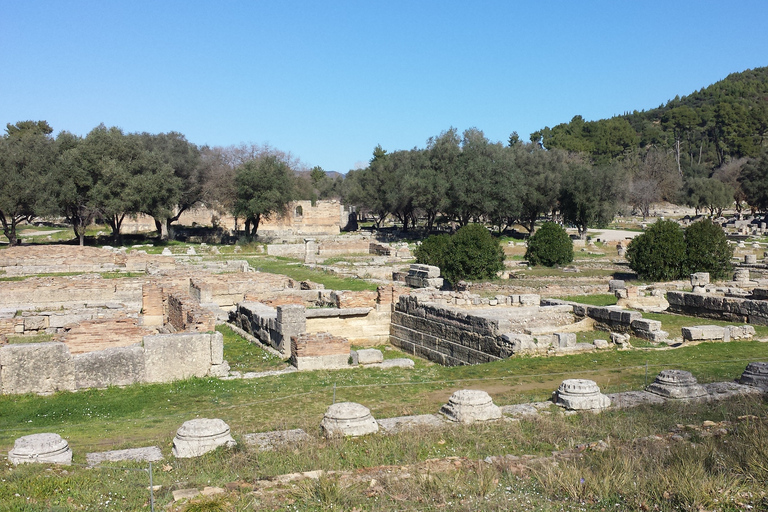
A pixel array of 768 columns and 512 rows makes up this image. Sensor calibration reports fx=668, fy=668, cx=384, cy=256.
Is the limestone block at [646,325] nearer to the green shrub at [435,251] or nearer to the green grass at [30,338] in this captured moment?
the green grass at [30,338]

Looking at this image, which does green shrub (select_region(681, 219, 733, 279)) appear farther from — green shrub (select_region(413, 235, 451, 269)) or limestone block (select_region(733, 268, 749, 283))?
green shrub (select_region(413, 235, 451, 269))

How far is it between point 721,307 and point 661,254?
391 inches

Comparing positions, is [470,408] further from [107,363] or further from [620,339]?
[620,339]

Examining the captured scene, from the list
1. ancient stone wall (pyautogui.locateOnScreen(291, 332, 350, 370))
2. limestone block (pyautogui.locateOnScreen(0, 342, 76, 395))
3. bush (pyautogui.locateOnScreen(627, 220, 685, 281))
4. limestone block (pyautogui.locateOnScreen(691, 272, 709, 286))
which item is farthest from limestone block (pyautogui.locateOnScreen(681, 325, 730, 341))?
bush (pyautogui.locateOnScreen(627, 220, 685, 281))

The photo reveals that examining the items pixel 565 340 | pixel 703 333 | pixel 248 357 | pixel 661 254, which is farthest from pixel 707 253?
pixel 248 357

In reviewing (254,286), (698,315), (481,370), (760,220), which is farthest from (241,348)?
(760,220)

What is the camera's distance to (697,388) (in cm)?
924

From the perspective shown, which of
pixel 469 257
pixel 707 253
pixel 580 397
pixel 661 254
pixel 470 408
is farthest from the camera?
pixel 469 257

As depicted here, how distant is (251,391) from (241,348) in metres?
4.55

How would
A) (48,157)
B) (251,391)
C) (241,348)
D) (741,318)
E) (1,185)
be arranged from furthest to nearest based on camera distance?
(48,157)
(1,185)
(741,318)
(241,348)
(251,391)

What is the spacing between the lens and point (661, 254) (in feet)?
86.8

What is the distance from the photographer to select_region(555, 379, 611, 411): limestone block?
8.66 meters

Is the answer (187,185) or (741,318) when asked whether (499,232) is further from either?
(741,318)

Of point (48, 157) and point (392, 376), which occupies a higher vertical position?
point (48, 157)
